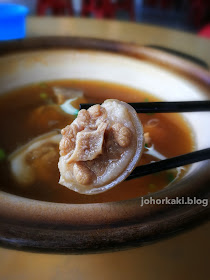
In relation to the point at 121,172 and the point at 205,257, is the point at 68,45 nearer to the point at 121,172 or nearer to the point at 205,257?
the point at 121,172

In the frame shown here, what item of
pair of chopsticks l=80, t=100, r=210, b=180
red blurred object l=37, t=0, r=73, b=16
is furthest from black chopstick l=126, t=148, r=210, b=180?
red blurred object l=37, t=0, r=73, b=16

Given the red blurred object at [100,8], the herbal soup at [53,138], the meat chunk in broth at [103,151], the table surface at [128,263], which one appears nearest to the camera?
the table surface at [128,263]

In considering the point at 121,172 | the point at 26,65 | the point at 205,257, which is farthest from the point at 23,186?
the point at 26,65

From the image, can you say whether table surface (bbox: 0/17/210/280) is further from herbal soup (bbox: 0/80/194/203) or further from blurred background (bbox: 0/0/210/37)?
blurred background (bbox: 0/0/210/37)

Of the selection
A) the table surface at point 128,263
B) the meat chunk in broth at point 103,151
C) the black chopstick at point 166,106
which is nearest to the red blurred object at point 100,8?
the black chopstick at point 166,106

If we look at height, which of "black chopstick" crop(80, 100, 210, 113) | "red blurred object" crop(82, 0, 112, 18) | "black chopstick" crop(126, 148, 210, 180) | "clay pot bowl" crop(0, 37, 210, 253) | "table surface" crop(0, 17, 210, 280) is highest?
"red blurred object" crop(82, 0, 112, 18)

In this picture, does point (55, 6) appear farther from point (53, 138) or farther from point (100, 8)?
point (53, 138)

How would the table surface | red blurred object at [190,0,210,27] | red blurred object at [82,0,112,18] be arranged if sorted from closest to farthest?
the table surface → red blurred object at [82,0,112,18] → red blurred object at [190,0,210,27]

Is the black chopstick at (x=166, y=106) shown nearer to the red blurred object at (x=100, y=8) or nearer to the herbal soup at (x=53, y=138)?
the herbal soup at (x=53, y=138)

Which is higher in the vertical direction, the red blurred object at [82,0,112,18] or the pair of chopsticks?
the red blurred object at [82,0,112,18]
